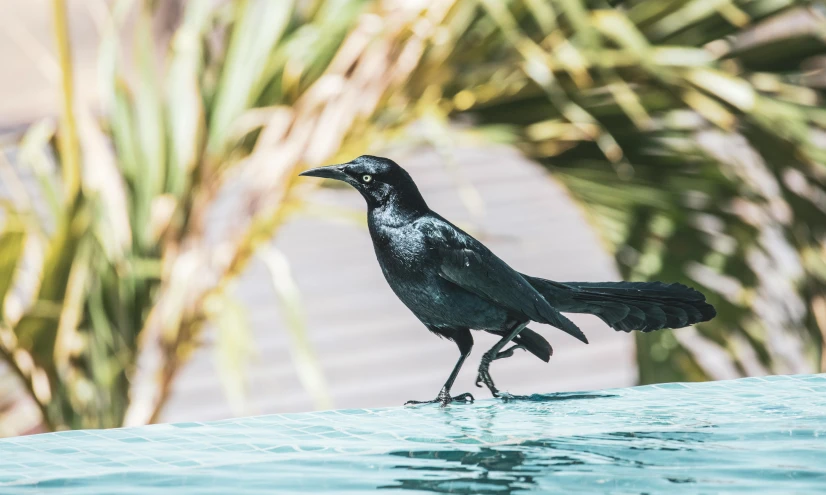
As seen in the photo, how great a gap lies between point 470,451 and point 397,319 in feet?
11.3

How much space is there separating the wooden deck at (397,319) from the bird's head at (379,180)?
2.71m

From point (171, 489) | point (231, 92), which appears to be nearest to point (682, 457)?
point (171, 489)

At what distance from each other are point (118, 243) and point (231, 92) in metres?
0.45

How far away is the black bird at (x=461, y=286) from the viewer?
1344mm

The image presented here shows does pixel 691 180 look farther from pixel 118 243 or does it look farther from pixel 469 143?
pixel 118 243

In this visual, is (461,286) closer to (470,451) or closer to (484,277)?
(484,277)

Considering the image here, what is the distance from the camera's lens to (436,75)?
2486mm

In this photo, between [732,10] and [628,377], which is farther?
[628,377]

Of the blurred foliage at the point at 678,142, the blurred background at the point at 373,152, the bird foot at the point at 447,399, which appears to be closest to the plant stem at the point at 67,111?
the blurred background at the point at 373,152

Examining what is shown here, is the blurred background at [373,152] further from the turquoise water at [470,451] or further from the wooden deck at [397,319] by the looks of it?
the wooden deck at [397,319]

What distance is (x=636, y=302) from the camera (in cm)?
144

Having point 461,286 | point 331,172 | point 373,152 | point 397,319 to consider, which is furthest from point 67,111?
point 397,319

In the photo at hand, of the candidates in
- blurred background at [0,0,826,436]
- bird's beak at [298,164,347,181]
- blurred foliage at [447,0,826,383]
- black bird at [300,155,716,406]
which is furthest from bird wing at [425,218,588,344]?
blurred foliage at [447,0,826,383]

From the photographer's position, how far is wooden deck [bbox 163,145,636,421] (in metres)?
4.38
